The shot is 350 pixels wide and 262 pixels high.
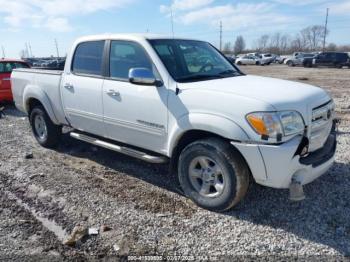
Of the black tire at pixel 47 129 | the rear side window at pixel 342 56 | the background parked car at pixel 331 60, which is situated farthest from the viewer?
the background parked car at pixel 331 60

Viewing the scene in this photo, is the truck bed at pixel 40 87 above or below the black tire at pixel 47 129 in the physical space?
above

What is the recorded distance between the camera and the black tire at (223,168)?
3.50 m

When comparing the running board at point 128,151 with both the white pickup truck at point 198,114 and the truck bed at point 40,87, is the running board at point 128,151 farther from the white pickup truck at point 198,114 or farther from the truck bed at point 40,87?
the truck bed at point 40,87

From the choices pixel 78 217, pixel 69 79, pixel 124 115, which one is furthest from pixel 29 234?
pixel 69 79

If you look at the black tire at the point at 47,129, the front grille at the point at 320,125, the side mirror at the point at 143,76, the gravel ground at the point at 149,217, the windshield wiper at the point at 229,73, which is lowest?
the gravel ground at the point at 149,217

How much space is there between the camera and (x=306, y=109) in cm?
342

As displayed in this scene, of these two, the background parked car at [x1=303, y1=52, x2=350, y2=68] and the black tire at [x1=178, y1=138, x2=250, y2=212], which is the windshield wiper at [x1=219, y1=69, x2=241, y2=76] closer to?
the black tire at [x1=178, y1=138, x2=250, y2=212]

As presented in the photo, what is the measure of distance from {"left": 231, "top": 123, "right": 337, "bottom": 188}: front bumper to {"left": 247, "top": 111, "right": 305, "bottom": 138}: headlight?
0.12 m

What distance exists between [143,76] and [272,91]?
1446 millimetres

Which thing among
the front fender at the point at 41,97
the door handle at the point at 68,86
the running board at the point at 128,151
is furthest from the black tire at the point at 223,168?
Answer: the front fender at the point at 41,97

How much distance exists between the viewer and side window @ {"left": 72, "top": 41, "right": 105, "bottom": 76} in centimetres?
484

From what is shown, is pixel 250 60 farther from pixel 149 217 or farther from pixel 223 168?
pixel 149 217

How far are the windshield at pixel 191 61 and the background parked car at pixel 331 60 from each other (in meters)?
33.9

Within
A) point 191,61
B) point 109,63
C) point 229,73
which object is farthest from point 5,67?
point 229,73
